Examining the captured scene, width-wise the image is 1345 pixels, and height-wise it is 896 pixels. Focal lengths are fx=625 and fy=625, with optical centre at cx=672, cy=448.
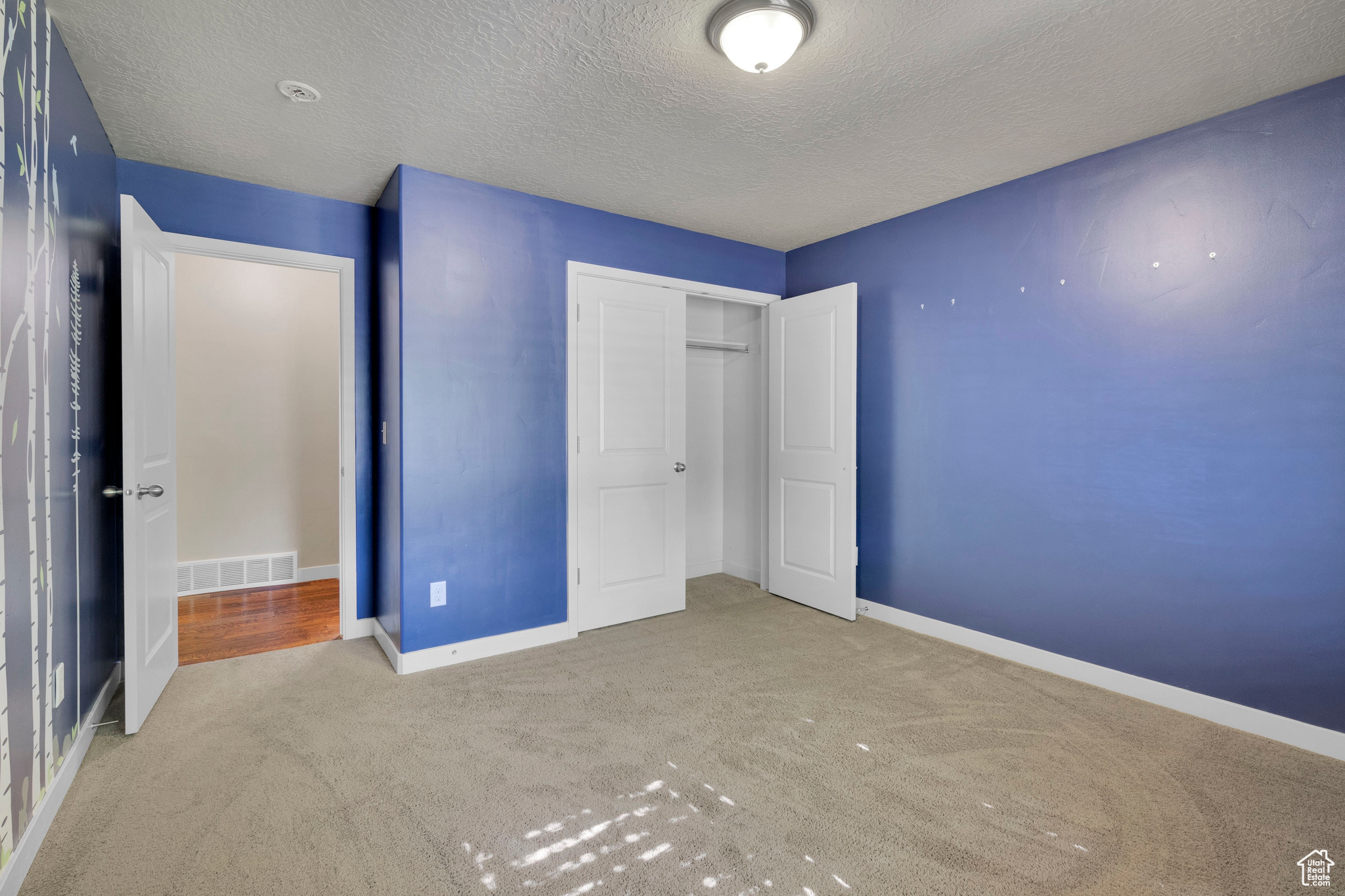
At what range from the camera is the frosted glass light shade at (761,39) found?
1.85m

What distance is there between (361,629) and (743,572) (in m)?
2.69

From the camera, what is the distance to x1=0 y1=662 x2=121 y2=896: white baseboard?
158cm

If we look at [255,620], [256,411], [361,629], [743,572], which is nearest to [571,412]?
[361,629]

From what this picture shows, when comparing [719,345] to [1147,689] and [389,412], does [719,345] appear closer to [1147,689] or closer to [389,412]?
[389,412]

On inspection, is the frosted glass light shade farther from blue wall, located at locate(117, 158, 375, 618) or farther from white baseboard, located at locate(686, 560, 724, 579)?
white baseboard, located at locate(686, 560, 724, 579)

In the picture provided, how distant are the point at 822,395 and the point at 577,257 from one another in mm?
1735

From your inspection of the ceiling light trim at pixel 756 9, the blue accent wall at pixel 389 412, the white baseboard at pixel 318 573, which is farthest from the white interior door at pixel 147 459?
the ceiling light trim at pixel 756 9

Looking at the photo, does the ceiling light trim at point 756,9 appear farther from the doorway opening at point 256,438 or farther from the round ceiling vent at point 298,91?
the doorway opening at point 256,438

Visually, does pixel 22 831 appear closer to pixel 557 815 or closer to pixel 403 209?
pixel 557 815

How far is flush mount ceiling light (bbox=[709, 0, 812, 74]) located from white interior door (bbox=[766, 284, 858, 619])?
2.01 meters

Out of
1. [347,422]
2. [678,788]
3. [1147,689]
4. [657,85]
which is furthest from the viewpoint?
[347,422]

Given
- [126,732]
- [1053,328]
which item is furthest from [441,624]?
[1053,328]

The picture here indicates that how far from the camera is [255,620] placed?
12.7ft

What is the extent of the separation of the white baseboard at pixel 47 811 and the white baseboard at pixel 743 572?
12.0ft
